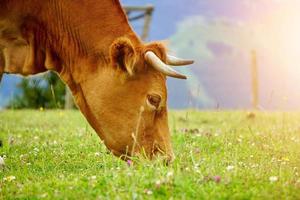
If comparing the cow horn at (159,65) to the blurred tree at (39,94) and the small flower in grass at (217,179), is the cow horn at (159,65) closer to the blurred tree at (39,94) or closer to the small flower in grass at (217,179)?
the small flower in grass at (217,179)

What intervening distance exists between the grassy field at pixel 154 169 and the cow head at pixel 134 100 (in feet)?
0.86

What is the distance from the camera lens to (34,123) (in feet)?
43.5

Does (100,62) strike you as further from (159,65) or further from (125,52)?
(159,65)

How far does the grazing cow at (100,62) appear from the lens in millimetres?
6082

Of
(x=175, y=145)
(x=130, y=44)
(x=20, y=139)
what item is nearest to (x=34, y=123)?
(x=20, y=139)

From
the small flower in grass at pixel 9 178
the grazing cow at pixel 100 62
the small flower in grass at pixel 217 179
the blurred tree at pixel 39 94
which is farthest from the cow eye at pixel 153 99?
the blurred tree at pixel 39 94

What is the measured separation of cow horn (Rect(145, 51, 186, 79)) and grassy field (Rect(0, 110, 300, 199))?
84cm

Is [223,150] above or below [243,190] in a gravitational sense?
below

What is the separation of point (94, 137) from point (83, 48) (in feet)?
10.0

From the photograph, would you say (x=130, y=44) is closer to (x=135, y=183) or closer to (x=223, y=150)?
(x=135, y=183)

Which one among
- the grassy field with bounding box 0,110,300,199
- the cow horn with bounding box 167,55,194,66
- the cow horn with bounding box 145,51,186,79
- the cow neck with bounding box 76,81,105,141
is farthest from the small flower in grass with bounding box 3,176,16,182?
the cow horn with bounding box 167,55,194,66

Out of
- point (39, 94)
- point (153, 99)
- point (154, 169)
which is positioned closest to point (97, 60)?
point (153, 99)

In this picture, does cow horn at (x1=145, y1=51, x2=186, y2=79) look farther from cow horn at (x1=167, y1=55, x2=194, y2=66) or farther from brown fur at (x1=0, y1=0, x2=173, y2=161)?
cow horn at (x1=167, y1=55, x2=194, y2=66)

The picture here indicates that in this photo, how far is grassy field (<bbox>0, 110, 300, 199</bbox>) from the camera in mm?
4734
